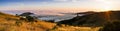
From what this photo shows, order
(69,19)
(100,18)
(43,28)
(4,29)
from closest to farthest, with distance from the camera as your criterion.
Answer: (4,29) < (43,28) < (100,18) < (69,19)

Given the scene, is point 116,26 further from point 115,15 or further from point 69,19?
point 69,19

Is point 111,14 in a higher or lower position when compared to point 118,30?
lower

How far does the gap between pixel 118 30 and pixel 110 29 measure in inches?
24.1

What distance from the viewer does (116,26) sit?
24500 mm

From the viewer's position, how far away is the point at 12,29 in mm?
23438

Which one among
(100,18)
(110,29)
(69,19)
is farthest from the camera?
(69,19)

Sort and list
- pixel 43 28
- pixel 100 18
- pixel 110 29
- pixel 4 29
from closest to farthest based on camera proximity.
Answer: pixel 4 29 → pixel 110 29 → pixel 43 28 → pixel 100 18

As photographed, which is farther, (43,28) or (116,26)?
(43,28)

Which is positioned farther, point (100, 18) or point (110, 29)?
point (100, 18)

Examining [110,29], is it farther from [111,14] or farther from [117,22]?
[111,14]

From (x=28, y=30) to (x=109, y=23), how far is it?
6.52 m

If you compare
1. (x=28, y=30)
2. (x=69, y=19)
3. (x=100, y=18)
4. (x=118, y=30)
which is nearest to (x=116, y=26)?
(x=118, y=30)

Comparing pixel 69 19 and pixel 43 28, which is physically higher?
pixel 43 28

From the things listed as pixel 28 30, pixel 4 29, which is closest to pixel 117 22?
pixel 28 30
